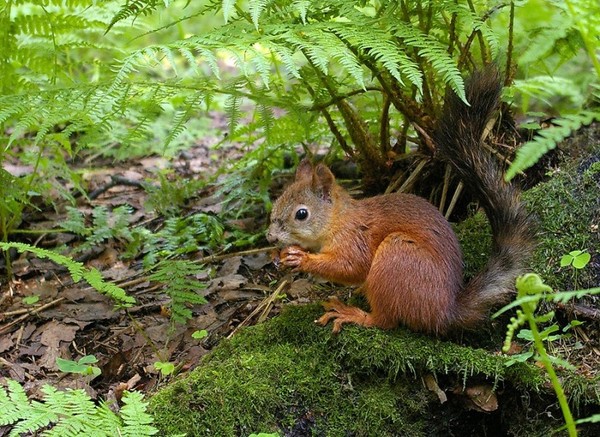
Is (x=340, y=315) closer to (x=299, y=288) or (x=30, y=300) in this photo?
(x=299, y=288)

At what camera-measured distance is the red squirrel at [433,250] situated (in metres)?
2.73

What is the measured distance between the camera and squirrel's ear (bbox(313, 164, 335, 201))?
318cm

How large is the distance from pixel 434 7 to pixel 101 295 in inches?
91.3

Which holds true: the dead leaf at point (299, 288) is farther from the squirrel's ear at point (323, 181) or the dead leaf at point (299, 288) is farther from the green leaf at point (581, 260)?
the green leaf at point (581, 260)

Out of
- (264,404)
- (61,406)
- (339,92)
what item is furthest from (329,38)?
(61,406)

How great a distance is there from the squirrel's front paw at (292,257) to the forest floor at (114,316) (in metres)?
0.50

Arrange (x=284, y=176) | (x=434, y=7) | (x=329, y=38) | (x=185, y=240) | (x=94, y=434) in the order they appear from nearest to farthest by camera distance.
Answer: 1. (x=94, y=434)
2. (x=329, y=38)
3. (x=434, y=7)
4. (x=185, y=240)
5. (x=284, y=176)

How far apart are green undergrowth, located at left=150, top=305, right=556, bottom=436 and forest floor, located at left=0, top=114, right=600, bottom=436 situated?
40 cm

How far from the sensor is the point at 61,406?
2.28 metres

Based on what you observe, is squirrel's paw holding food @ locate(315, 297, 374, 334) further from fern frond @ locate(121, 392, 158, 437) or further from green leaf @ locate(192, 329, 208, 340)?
fern frond @ locate(121, 392, 158, 437)

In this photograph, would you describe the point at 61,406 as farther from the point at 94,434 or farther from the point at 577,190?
the point at 577,190

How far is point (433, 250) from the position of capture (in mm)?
2795

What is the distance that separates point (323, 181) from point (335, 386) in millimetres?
962

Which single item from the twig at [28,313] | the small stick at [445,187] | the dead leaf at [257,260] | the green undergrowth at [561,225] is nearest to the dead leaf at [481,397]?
the green undergrowth at [561,225]
